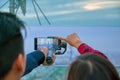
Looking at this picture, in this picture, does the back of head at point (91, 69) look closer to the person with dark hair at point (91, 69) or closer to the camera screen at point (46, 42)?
the person with dark hair at point (91, 69)

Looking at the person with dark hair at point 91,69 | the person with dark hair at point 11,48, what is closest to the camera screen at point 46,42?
the person with dark hair at point 91,69

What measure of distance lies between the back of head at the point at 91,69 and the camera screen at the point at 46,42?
0.82 ft

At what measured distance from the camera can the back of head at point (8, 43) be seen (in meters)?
0.53

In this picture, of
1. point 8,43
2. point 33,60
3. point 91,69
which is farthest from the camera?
point 33,60

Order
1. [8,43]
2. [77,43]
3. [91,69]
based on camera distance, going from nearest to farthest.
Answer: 1. [8,43]
2. [91,69]
3. [77,43]

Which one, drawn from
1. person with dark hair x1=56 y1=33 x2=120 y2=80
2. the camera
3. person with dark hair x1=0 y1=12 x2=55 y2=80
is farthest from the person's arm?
person with dark hair x1=0 y1=12 x2=55 y2=80

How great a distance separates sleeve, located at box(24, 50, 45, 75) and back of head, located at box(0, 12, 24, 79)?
0.94 ft

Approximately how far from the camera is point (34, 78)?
1759 millimetres

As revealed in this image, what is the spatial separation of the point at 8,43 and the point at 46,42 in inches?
16.1

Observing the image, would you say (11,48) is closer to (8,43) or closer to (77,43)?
(8,43)

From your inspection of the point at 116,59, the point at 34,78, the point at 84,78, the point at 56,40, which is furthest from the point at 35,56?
the point at 116,59

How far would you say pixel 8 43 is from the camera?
0.53 m

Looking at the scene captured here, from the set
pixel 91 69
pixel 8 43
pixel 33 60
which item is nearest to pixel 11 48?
pixel 8 43

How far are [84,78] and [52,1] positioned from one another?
1346 millimetres
